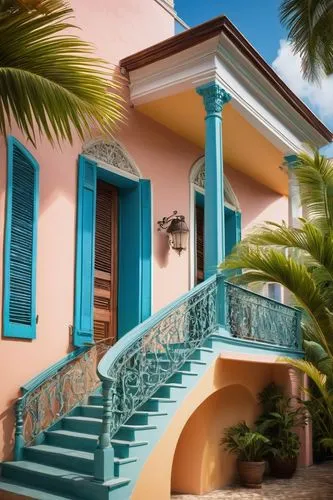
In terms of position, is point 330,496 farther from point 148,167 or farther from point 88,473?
point 148,167

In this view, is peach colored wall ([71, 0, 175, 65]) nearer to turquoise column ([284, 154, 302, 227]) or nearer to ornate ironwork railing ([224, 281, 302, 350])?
turquoise column ([284, 154, 302, 227])

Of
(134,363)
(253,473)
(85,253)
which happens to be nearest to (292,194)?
(85,253)

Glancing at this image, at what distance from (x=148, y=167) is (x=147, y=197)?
513 mm

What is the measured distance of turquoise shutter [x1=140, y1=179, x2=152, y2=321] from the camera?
7.88 metres

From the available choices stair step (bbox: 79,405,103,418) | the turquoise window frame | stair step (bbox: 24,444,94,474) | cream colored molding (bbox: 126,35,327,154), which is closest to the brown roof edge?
→ cream colored molding (bbox: 126,35,327,154)

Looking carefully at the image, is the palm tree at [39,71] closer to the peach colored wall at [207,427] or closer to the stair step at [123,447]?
the stair step at [123,447]

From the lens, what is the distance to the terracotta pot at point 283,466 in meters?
7.42

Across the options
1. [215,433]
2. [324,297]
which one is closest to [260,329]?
[324,297]

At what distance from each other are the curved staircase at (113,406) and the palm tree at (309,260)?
53cm

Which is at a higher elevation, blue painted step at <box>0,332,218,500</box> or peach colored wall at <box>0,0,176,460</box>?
peach colored wall at <box>0,0,176,460</box>

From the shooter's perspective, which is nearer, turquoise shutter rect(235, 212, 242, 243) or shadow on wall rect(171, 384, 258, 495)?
shadow on wall rect(171, 384, 258, 495)

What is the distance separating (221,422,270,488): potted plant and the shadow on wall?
167 millimetres

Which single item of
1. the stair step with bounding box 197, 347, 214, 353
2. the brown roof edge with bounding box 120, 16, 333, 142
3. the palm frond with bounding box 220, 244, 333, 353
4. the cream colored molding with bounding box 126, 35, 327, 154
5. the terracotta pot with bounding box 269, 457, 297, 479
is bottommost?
the terracotta pot with bounding box 269, 457, 297, 479

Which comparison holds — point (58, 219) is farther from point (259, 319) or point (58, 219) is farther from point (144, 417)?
point (259, 319)
